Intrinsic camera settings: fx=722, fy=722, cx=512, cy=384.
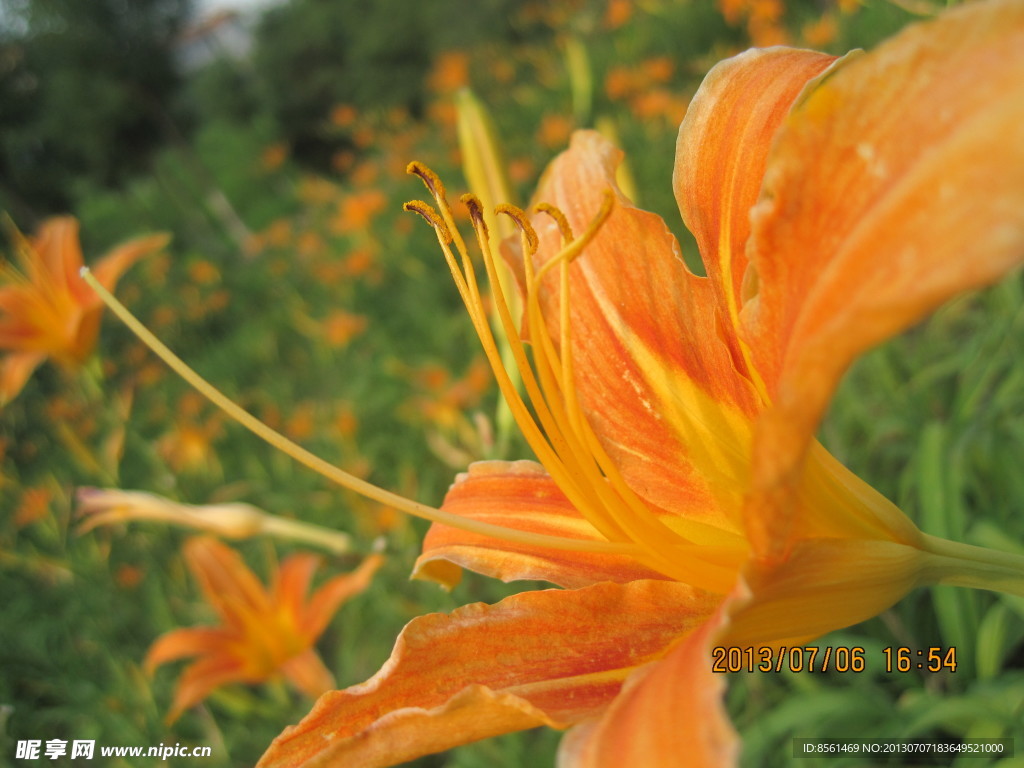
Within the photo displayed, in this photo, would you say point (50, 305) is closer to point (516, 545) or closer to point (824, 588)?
point (516, 545)

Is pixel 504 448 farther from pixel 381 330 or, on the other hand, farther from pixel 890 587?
pixel 381 330

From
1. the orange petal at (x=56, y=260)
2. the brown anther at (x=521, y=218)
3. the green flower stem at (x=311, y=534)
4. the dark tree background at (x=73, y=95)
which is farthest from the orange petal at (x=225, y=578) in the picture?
the dark tree background at (x=73, y=95)

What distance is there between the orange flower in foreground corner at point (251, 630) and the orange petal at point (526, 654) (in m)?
0.89

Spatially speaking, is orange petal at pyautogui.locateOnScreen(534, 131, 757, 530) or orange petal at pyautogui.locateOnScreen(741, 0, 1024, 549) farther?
orange petal at pyautogui.locateOnScreen(534, 131, 757, 530)

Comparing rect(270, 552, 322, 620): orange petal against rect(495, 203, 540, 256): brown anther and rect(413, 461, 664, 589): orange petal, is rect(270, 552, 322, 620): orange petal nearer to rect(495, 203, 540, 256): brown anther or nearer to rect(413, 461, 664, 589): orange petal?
rect(413, 461, 664, 589): orange petal

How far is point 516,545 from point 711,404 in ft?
0.63

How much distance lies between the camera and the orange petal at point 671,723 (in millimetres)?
302

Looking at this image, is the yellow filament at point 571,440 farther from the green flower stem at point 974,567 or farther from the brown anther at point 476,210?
the green flower stem at point 974,567

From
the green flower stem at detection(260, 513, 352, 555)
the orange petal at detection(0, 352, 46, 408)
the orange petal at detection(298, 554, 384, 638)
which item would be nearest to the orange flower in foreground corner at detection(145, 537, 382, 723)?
the orange petal at detection(298, 554, 384, 638)

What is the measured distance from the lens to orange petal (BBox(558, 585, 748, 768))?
30 centimetres

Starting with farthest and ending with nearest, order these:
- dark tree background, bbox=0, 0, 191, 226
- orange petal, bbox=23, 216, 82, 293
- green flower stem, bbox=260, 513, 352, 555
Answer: dark tree background, bbox=0, 0, 191, 226, orange petal, bbox=23, 216, 82, 293, green flower stem, bbox=260, 513, 352, 555

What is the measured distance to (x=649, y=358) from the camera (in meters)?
0.60

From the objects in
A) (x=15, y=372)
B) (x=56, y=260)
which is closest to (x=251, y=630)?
(x=15, y=372)

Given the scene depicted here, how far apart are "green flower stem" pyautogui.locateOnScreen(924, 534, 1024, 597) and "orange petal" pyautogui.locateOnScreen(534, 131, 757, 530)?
13cm
